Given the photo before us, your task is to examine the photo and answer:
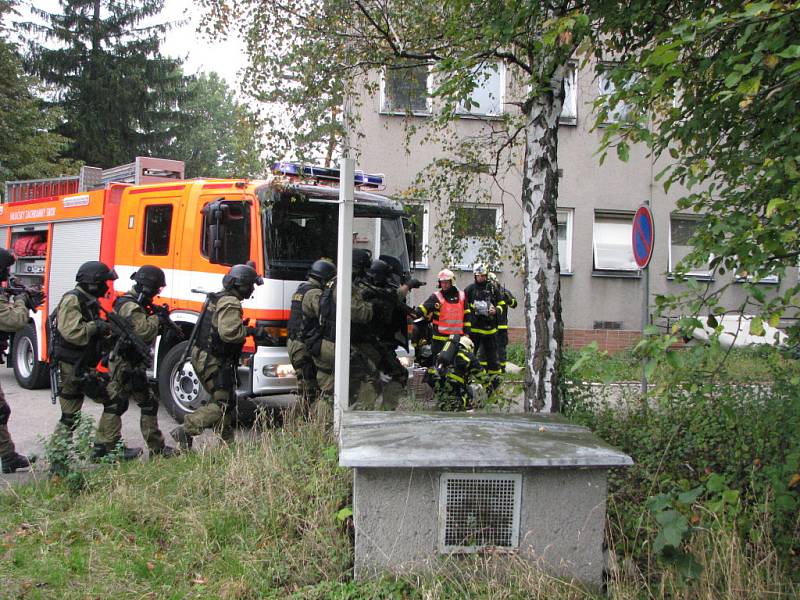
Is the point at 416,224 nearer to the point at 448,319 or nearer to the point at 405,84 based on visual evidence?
the point at 448,319

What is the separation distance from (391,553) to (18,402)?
6985mm

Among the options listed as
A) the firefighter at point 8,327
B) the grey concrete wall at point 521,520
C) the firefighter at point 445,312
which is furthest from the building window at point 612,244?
the grey concrete wall at point 521,520

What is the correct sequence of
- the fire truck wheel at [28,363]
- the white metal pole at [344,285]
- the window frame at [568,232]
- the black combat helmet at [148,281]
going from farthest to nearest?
the window frame at [568,232], the fire truck wheel at [28,363], the black combat helmet at [148,281], the white metal pole at [344,285]

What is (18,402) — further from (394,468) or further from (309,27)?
(394,468)

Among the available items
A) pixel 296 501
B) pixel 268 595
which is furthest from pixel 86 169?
pixel 268 595

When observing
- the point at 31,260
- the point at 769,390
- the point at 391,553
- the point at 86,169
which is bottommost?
the point at 391,553

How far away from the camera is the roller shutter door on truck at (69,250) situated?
8.73 m

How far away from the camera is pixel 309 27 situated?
20.9 ft

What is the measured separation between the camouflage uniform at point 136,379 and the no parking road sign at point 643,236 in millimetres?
4613

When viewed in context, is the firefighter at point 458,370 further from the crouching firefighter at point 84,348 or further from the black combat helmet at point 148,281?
the crouching firefighter at point 84,348

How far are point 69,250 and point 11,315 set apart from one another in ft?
11.6

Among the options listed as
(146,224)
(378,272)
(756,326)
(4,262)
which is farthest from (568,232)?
(756,326)

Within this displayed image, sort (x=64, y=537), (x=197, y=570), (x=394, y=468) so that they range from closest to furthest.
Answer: (x=394, y=468) < (x=197, y=570) < (x=64, y=537)

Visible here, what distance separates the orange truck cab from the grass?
214 cm
